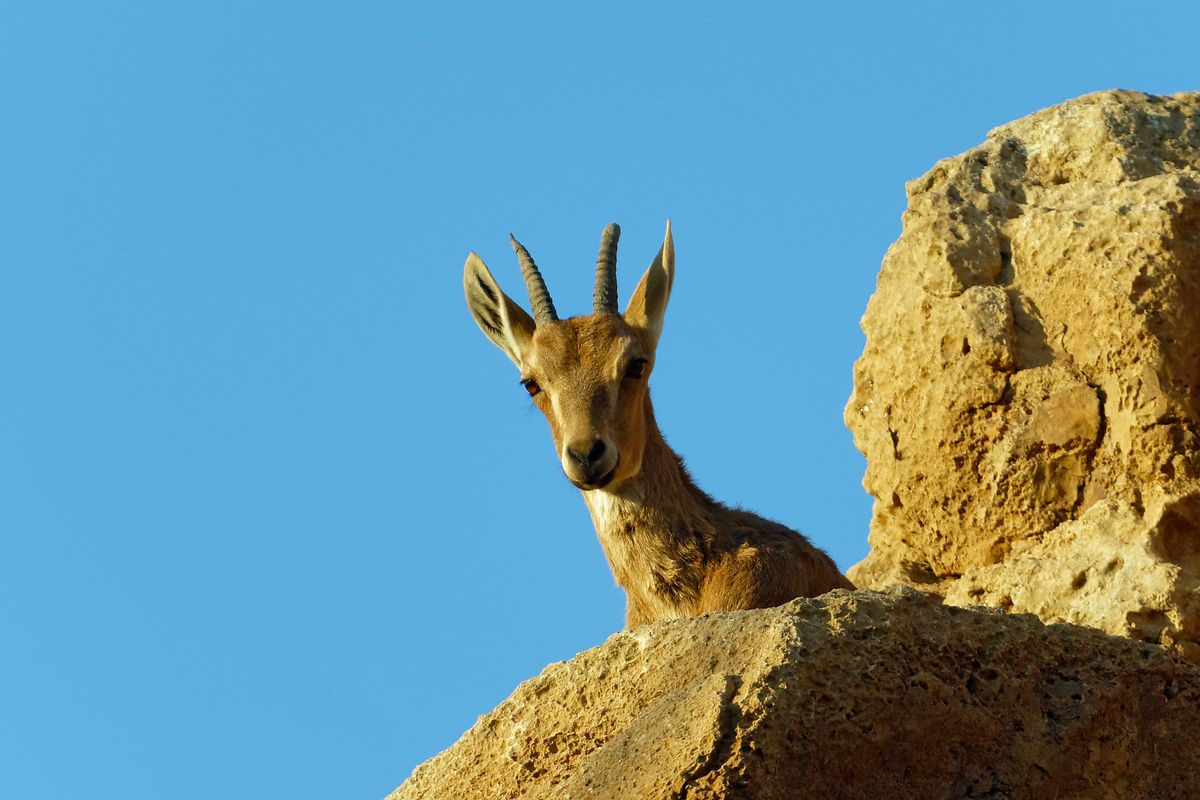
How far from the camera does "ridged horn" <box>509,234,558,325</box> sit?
12.5m

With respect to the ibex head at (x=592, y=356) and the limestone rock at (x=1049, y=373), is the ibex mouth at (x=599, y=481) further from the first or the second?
the limestone rock at (x=1049, y=373)

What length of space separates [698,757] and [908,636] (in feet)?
4.02

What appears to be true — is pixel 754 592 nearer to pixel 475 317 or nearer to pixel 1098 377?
pixel 1098 377

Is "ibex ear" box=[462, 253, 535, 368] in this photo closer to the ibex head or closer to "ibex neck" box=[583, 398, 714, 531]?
the ibex head

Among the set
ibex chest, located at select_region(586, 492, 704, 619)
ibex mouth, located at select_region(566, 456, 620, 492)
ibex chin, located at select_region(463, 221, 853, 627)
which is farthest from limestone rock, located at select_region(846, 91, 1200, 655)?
ibex mouth, located at select_region(566, 456, 620, 492)

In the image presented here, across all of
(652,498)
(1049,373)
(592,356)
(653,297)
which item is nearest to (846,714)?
(1049,373)

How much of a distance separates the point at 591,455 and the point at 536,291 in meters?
1.66

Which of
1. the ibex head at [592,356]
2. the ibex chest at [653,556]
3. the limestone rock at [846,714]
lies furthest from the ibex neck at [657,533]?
the limestone rock at [846,714]

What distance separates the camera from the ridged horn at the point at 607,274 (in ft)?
41.2

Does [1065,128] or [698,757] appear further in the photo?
[1065,128]

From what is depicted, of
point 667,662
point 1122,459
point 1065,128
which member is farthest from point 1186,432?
point 667,662

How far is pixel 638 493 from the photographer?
38.9 ft

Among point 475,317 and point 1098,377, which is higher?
point 475,317

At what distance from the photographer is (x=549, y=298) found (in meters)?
12.6
